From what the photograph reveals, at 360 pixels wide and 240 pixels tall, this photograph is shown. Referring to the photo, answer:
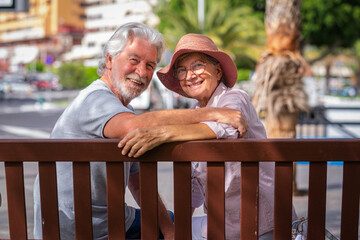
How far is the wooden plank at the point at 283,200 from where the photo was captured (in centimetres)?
180

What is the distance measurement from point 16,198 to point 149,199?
0.55 meters

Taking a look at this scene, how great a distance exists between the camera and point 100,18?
276 ft

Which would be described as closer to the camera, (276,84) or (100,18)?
(276,84)

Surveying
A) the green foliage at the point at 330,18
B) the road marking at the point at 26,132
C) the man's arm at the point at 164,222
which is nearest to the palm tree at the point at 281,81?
the man's arm at the point at 164,222

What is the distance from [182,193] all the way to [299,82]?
162 inches

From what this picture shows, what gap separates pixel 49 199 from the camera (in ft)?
6.11

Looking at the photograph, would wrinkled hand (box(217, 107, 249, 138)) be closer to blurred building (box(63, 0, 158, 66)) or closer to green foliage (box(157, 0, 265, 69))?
green foliage (box(157, 0, 265, 69))

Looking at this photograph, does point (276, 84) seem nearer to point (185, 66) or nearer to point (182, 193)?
point (185, 66)

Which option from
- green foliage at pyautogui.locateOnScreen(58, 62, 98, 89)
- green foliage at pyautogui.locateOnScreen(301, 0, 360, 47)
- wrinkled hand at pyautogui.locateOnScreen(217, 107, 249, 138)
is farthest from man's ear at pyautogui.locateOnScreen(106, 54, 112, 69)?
green foliage at pyautogui.locateOnScreen(58, 62, 98, 89)

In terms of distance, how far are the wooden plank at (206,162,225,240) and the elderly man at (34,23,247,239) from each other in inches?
10.0

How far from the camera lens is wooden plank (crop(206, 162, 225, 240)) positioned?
1.81 meters

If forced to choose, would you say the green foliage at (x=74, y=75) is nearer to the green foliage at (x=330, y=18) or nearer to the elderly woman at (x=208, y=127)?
the green foliage at (x=330, y=18)

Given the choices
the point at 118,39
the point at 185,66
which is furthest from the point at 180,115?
the point at 118,39

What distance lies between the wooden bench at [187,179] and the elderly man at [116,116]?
7.6 inches
